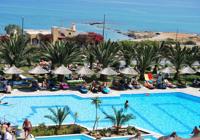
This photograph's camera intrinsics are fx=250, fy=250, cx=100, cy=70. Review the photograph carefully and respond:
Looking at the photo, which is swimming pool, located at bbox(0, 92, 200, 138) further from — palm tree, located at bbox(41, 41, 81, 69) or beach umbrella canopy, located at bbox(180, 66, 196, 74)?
palm tree, located at bbox(41, 41, 81, 69)

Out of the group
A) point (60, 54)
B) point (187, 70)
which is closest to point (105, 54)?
point (60, 54)

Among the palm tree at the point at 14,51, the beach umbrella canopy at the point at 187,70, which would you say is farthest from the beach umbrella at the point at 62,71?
the beach umbrella canopy at the point at 187,70

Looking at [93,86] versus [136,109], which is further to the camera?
[93,86]

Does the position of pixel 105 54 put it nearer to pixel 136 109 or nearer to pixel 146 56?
pixel 146 56

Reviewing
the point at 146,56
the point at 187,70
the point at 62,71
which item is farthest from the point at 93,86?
the point at 187,70

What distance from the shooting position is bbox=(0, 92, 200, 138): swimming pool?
1432 centimetres

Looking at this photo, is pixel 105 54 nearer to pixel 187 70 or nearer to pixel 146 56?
pixel 146 56

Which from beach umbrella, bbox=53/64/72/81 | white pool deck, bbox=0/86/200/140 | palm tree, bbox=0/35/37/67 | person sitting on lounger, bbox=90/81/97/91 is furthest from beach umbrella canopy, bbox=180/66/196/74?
palm tree, bbox=0/35/37/67

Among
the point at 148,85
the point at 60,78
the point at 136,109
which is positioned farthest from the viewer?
the point at 148,85

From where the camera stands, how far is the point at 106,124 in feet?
46.4

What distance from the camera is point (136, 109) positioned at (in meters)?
17.0

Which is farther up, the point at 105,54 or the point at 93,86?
the point at 105,54

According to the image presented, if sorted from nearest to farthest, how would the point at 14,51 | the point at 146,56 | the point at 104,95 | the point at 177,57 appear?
the point at 104,95 < the point at 14,51 < the point at 146,56 < the point at 177,57

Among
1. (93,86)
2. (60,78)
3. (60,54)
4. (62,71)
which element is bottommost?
(93,86)
